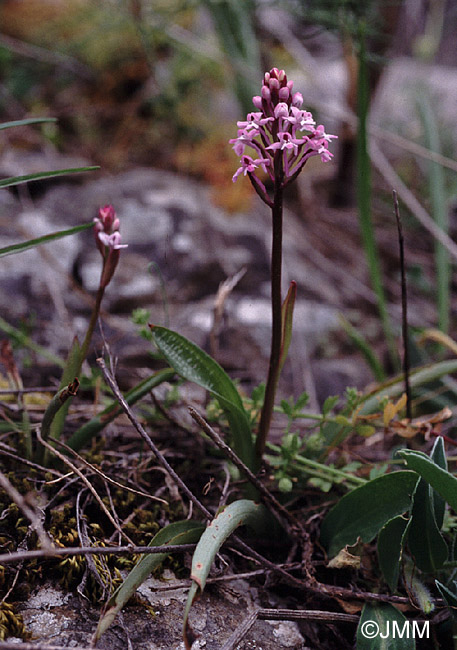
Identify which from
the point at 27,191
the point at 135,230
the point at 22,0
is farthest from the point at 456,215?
the point at 22,0

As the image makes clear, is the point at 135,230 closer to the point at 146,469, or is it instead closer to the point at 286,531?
the point at 146,469

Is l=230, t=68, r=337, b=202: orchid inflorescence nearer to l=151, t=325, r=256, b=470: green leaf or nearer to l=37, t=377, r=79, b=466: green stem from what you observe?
l=151, t=325, r=256, b=470: green leaf

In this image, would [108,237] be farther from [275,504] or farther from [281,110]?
[275,504]

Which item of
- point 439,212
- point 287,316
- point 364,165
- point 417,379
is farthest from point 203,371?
point 439,212

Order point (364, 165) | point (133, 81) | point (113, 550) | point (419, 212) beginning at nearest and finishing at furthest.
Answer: point (113, 550) → point (364, 165) → point (419, 212) → point (133, 81)

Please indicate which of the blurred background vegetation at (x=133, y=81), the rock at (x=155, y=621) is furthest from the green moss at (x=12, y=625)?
the blurred background vegetation at (x=133, y=81)

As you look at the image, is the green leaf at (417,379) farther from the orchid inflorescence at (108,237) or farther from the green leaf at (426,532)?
the orchid inflorescence at (108,237)
